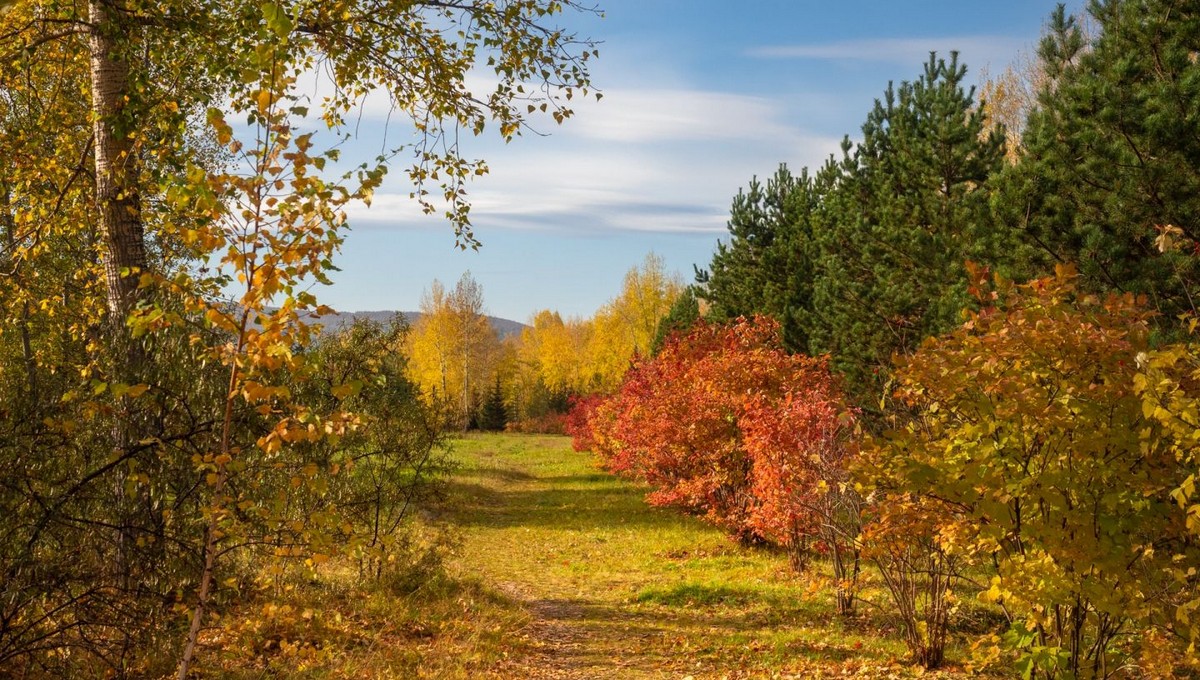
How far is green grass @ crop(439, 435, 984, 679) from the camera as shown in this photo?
7.97 meters

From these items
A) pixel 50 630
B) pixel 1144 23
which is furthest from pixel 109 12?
pixel 1144 23

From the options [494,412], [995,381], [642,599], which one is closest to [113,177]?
[995,381]

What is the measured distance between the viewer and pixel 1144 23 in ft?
31.5

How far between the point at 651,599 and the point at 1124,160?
8098 mm

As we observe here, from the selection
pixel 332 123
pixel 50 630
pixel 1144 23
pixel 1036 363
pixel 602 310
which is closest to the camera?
pixel 50 630

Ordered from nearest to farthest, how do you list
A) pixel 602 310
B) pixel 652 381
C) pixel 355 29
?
pixel 355 29 < pixel 652 381 < pixel 602 310

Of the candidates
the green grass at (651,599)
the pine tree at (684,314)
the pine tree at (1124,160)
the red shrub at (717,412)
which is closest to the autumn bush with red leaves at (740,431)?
the red shrub at (717,412)

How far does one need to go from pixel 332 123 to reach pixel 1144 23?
31.5 ft

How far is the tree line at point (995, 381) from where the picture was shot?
4.88 metres

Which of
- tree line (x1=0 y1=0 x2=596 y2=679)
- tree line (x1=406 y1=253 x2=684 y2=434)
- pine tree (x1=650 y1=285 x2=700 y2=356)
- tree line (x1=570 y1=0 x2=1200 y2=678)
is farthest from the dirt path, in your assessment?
tree line (x1=406 y1=253 x2=684 y2=434)

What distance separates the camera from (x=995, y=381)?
197 inches

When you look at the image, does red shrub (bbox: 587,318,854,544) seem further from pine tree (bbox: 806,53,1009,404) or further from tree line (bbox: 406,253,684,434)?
tree line (bbox: 406,253,684,434)

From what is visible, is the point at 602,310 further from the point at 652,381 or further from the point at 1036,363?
the point at 1036,363

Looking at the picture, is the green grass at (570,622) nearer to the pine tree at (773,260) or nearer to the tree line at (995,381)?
the tree line at (995,381)
